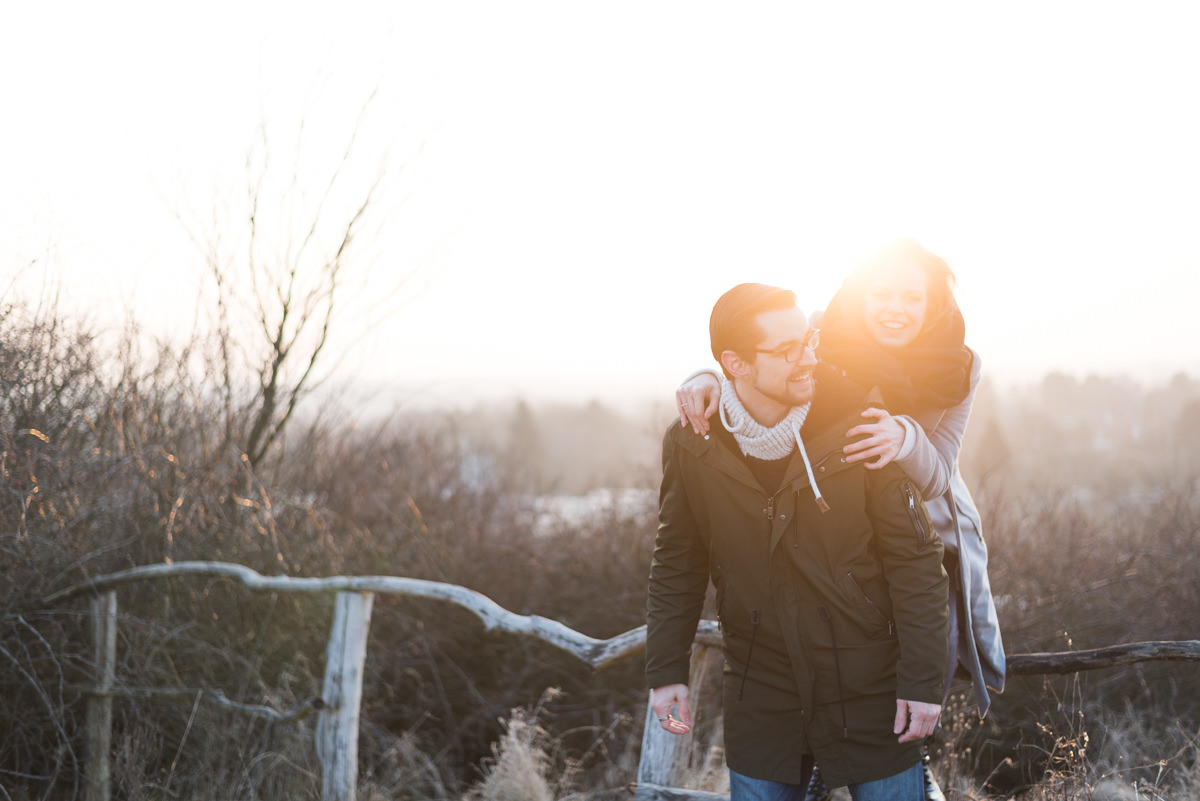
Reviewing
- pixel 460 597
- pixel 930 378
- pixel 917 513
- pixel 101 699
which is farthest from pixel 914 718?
pixel 101 699

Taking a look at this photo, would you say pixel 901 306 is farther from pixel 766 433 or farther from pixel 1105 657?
pixel 1105 657

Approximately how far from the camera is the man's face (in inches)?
79.0

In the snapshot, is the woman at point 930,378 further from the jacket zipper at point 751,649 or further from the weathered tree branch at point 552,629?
the jacket zipper at point 751,649

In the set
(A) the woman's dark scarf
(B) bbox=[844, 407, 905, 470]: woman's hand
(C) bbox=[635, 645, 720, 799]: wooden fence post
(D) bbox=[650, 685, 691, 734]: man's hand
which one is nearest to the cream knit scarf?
(B) bbox=[844, 407, 905, 470]: woman's hand

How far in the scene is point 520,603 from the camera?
762 centimetres

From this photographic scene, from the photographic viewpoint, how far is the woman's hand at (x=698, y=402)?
2.14m

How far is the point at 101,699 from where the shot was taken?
443 cm

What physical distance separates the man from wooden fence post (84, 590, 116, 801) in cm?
352

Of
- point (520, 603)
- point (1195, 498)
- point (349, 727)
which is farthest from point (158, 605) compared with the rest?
point (1195, 498)

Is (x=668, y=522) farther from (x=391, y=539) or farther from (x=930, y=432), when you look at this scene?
(x=391, y=539)

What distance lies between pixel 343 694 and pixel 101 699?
58.3 inches

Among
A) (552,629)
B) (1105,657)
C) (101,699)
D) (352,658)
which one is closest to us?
(1105,657)

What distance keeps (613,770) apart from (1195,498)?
20.3 ft

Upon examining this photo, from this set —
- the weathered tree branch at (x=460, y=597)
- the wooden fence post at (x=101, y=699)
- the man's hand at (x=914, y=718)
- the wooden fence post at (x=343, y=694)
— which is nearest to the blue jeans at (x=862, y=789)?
the man's hand at (x=914, y=718)
